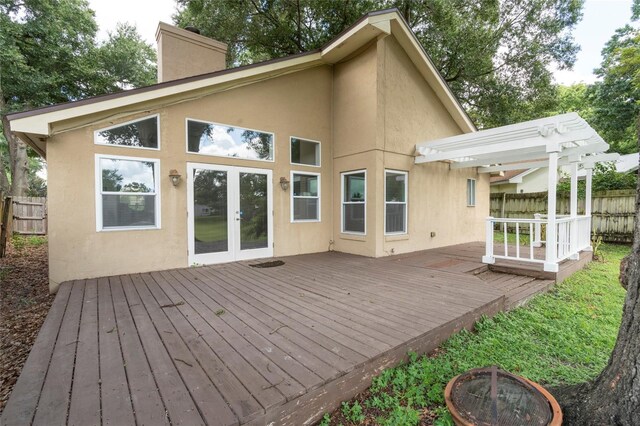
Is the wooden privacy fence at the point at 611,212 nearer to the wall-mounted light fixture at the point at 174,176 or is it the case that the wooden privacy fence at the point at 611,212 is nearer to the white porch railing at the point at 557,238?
the white porch railing at the point at 557,238

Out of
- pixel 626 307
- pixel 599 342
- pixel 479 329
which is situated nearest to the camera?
pixel 626 307

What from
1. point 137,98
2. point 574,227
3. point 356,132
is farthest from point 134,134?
point 574,227

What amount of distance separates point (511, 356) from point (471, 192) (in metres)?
7.72

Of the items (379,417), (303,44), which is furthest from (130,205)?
(303,44)

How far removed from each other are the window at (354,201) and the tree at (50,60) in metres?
11.7

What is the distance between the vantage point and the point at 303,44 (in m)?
10.7

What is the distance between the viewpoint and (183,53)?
6672 millimetres

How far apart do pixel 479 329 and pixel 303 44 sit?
11.1 meters

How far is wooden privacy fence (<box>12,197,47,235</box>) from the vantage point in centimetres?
959

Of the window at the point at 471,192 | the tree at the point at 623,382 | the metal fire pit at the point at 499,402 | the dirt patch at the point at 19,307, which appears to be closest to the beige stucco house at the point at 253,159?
the dirt patch at the point at 19,307

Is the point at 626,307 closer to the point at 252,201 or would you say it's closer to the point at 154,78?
the point at 252,201

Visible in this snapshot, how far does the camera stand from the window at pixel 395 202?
676 cm

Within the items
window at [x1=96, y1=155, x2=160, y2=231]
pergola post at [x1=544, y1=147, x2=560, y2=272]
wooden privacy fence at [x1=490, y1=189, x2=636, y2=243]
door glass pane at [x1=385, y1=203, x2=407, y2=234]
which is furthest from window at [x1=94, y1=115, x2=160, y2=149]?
wooden privacy fence at [x1=490, y1=189, x2=636, y2=243]

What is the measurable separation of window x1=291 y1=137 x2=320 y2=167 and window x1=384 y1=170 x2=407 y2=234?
1.88 metres
